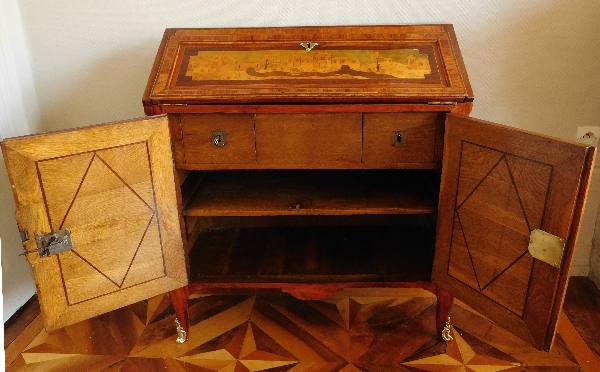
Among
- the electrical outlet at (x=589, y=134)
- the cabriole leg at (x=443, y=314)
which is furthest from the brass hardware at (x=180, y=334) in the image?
the electrical outlet at (x=589, y=134)

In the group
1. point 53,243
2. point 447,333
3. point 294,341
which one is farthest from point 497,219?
point 53,243

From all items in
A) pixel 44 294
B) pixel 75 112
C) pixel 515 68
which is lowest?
pixel 44 294

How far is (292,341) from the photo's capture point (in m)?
1.46

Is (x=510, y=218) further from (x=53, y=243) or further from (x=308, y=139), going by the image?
(x=53, y=243)

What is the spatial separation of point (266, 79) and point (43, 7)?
827 mm

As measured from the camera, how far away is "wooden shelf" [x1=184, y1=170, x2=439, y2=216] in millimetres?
1331

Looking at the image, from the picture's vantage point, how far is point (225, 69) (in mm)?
1297

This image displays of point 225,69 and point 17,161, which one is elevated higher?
point 225,69

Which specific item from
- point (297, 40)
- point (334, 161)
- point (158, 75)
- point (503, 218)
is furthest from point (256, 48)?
point (503, 218)

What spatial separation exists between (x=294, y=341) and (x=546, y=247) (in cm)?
76

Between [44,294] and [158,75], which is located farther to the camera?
[158,75]

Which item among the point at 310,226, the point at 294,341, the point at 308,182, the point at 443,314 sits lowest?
the point at 294,341

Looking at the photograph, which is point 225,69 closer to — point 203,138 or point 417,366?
point 203,138

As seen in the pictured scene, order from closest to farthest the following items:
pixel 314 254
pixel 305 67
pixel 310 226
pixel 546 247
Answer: pixel 546 247 < pixel 305 67 < pixel 314 254 < pixel 310 226
